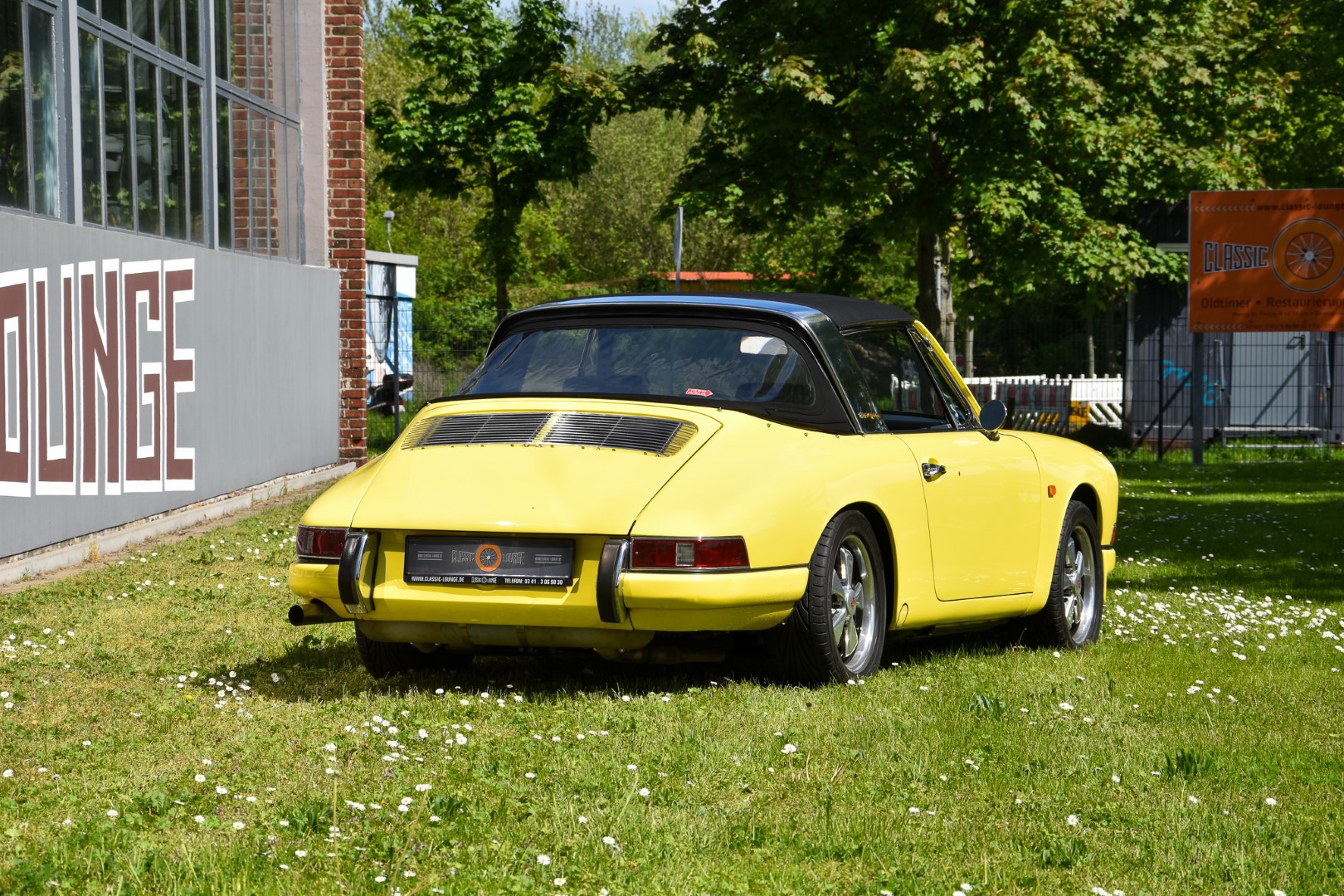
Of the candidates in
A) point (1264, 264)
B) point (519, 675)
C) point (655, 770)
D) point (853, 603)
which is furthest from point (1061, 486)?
point (1264, 264)

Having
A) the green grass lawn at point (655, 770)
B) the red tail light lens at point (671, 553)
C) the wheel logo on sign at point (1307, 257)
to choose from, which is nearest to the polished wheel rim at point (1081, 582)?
the green grass lawn at point (655, 770)

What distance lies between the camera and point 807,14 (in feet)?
74.0

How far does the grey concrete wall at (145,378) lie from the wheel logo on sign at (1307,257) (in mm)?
12722

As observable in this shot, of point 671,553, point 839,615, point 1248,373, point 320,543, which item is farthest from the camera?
point 1248,373

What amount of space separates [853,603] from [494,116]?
82.7 ft

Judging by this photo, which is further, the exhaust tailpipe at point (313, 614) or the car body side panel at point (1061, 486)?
the car body side panel at point (1061, 486)

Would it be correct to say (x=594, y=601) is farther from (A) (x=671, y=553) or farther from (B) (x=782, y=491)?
(B) (x=782, y=491)

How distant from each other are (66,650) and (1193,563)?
779cm

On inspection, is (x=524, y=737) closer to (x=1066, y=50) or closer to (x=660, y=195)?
(x=1066, y=50)

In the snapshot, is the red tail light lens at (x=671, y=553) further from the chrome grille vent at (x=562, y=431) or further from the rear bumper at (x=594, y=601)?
the chrome grille vent at (x=562, y=431)

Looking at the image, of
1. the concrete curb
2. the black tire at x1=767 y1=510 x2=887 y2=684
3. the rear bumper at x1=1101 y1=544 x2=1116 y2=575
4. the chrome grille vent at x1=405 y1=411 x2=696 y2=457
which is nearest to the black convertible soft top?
the chrome grille vent at x1=405 y1=411 x2=696 y2=457

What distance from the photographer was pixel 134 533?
12.5 meters

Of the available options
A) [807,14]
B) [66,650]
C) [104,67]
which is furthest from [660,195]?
[66,650]

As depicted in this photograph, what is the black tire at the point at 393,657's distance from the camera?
6629mm
